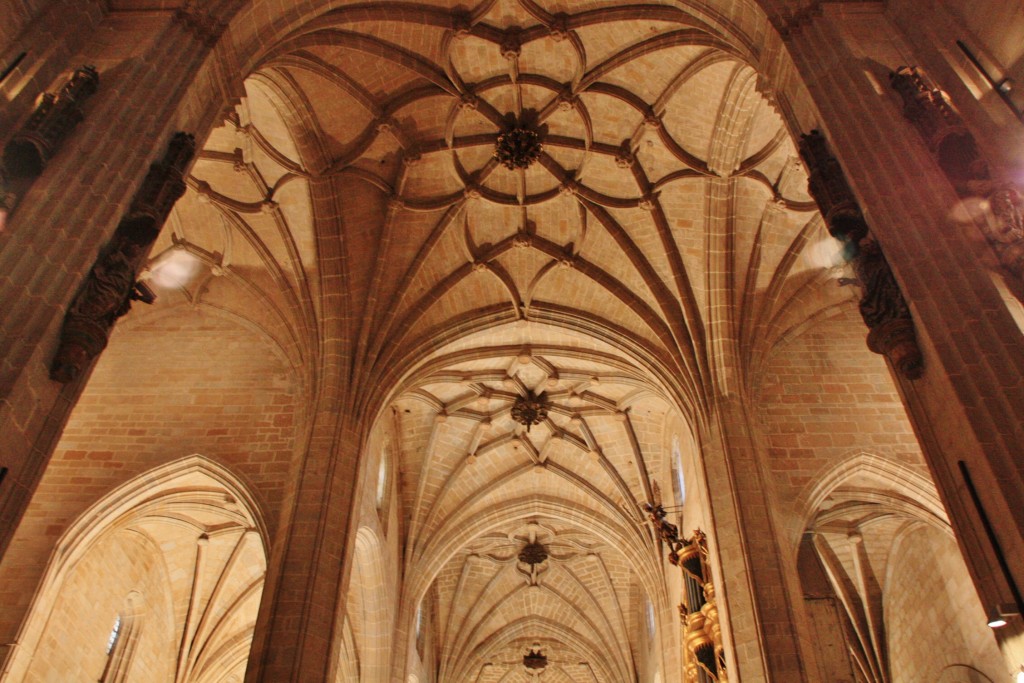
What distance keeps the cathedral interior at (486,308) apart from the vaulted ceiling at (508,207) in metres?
0.06

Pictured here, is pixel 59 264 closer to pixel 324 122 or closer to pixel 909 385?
pixel 909 385

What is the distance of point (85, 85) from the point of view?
6.87m

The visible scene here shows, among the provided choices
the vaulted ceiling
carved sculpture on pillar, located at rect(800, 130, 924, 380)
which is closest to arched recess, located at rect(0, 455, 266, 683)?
the vaulted ceiling

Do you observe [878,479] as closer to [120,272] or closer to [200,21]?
[200,21]

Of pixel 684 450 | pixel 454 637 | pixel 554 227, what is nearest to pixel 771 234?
pixel 554 227

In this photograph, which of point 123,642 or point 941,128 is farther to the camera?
point 123,642

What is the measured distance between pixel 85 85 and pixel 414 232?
29.0ft

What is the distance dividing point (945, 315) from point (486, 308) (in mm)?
11169

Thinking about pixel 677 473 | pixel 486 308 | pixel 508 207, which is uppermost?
pixel 508 207

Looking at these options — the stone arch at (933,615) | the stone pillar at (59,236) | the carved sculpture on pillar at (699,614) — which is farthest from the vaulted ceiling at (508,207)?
the stone arch at (933,615)

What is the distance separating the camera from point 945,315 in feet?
19.4

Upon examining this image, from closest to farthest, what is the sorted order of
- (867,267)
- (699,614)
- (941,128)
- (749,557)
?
(867,267) → (941,128) → (749,557) → (699,614)

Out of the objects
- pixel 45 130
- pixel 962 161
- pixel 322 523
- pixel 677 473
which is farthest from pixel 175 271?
pixel 962 161

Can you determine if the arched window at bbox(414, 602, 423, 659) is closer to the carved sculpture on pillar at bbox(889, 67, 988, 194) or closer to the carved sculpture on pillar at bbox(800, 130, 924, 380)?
the carved sculpture on pillar at bbox(800, 130, 924, 380)
